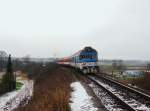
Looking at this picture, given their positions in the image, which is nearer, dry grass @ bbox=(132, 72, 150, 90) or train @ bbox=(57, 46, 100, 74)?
dry grass @ bbox=(132, 72, 150, 90)

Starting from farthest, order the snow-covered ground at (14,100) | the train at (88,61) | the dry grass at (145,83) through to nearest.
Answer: the train at (88,61) < the snow-covered ground at (14,100) < the dry grass at (145,83)

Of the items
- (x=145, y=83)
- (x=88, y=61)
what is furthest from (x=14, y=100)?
(x=145, y=83)

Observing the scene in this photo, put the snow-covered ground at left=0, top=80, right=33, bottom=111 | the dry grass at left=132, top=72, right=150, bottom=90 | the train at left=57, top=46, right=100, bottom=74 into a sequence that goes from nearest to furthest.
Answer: the dry grass at left=132, top=72, right=150, bottom=90, the snow-covered ground at left=0, top=80, right=33, bottom=111, the train at left=57, top=46, right=100, bottom=74

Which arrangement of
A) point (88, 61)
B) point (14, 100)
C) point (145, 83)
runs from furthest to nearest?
point (14, 100), point (88, 61), point (145, 83)

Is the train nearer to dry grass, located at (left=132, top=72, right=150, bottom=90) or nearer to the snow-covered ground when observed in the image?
the snow-covered ground

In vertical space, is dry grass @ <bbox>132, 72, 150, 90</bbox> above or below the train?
below

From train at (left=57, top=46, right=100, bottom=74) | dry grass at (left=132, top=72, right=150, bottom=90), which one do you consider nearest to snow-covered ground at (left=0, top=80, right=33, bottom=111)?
train at (left=57, top=46, right=100, bottom=74)

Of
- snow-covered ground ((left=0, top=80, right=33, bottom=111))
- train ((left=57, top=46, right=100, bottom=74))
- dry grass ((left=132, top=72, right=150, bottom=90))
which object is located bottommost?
snow-covered ground ((left=0, top=80, right=33, bottom=111))

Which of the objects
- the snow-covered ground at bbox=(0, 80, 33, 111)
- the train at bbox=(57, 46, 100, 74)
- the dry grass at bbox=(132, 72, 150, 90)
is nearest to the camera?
the dry grass at bbox=(132, 72, 150, 90)

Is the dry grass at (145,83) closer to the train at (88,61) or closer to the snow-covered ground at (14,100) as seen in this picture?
the snow-covered ground at (14,100)

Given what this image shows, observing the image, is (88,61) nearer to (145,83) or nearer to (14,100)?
(145,83)

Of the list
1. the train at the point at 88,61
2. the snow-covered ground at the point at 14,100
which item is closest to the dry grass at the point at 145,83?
the snow-covered ground at the point at 14,100

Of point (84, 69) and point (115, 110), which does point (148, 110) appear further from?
point (84, 69)

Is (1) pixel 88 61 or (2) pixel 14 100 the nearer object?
(1) pixel 88 61
